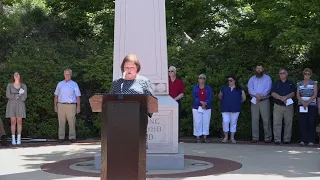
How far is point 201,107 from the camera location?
1516cm

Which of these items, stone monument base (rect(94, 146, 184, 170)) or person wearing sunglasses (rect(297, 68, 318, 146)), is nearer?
stone monument base (rect(94, 146, 184, 170))

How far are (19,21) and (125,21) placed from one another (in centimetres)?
990

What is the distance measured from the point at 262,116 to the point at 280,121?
49cm

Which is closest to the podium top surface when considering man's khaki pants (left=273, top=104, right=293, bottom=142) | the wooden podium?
the wooden podium

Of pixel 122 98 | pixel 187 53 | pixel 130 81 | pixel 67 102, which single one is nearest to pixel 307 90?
pixel 187 53

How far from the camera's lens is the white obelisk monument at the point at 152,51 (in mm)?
10305

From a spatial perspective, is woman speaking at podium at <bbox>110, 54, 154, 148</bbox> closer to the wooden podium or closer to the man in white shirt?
the wooden podium

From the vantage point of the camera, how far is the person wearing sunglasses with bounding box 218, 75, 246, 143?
15094 mm

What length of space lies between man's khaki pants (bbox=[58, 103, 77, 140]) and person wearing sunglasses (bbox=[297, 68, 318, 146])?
5646 mm

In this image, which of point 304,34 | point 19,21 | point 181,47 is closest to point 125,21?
point 304,34

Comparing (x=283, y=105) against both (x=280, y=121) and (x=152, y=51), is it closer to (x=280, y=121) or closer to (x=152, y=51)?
(x=280, y=121)

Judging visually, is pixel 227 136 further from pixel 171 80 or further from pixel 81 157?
pixel 81 157

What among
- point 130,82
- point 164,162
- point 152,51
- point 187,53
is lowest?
point 164,162

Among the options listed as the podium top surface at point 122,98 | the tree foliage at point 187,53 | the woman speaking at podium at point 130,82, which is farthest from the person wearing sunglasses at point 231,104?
the podium top surface at point 122,98
